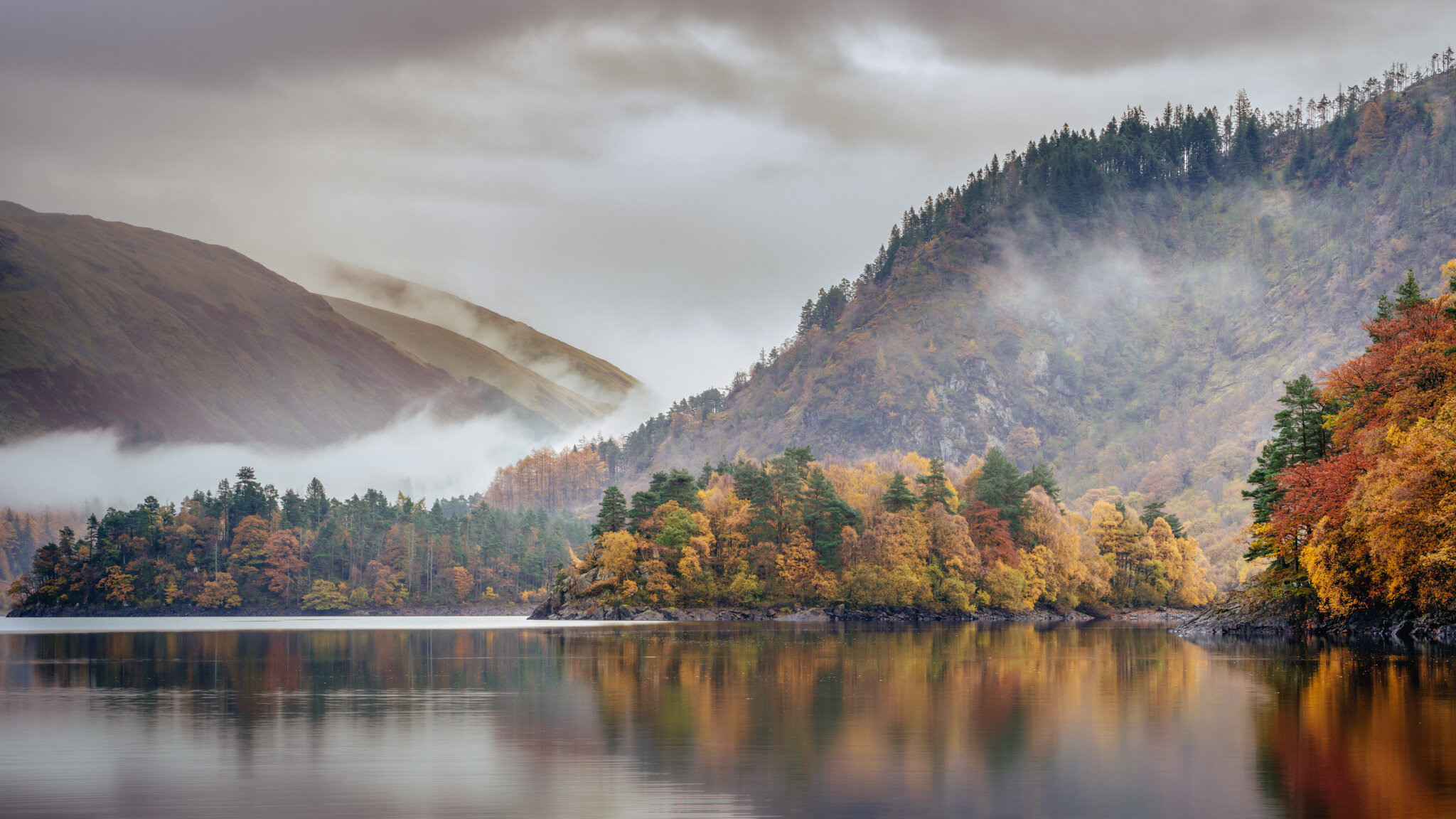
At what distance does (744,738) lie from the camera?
112 feet

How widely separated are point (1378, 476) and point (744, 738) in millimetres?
45616

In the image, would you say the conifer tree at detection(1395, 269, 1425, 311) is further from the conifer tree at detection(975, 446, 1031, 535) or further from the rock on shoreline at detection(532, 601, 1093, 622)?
the conifer tree at detection(975, 446, 1031, 535)

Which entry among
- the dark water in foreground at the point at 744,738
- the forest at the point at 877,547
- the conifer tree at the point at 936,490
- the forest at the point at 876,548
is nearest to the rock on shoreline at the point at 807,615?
the forest at the point at 876,548

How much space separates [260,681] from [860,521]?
10860 cm

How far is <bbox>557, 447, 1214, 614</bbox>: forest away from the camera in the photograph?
490 ft

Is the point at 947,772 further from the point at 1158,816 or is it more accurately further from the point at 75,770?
the point at 75,770

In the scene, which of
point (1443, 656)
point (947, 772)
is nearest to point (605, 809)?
point (947, 772)

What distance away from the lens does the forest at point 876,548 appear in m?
150

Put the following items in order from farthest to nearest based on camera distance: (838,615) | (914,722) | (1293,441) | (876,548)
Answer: (838,615)
(876,548)
(1293,441)
(914,722)

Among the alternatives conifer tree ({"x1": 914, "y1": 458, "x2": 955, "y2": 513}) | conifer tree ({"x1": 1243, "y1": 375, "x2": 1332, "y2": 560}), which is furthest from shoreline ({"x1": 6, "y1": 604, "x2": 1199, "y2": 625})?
conifer tree ({"x1": 1243, "y1": 375, "x2": 1332, "y2": 560})

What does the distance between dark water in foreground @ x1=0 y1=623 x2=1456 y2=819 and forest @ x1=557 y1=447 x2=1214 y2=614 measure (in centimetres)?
8146

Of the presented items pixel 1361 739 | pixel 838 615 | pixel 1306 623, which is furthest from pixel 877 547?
pixel 1361 739

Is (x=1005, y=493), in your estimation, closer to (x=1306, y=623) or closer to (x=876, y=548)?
(x=876, y=548)

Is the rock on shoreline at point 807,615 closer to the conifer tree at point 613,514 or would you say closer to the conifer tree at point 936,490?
the conifer tree at point 613,514
